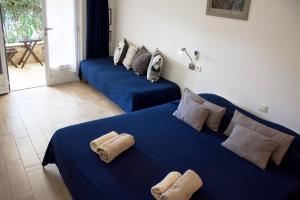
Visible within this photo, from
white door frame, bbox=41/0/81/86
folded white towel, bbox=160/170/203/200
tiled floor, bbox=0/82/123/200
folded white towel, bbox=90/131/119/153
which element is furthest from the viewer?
white door frame, bbox=41/0/81/86

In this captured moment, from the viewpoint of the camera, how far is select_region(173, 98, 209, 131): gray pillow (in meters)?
2.95

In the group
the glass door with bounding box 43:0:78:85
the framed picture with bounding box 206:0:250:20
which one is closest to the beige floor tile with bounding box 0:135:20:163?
the glass door with bounding box 43:0:78:85

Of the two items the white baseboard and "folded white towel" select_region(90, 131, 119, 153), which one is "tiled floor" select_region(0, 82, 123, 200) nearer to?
the white baseboard

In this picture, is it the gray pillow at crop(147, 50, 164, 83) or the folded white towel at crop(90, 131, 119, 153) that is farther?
the gray pillow at crop(147, 50, 164, 83)

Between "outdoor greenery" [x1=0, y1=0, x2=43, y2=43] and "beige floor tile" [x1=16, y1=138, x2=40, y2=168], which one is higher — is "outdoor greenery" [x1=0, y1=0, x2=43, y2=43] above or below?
above

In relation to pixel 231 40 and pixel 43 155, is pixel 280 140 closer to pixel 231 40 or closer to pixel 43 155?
pixel 231 40

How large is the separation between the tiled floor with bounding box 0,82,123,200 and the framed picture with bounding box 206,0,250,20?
6.47 feet

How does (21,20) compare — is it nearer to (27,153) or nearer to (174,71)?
(174,71)

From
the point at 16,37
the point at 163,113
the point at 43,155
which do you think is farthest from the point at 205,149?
the point at 16,37

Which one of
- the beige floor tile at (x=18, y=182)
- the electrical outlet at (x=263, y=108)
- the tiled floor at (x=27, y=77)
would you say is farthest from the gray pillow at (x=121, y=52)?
the electrical outlet at (x=263, y=108)

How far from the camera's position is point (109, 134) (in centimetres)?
252

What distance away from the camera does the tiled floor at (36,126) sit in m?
2.60

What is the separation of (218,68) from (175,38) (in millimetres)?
898

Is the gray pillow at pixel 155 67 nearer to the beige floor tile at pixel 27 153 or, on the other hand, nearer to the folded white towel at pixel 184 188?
the beige floor tile at pixel 27 153
